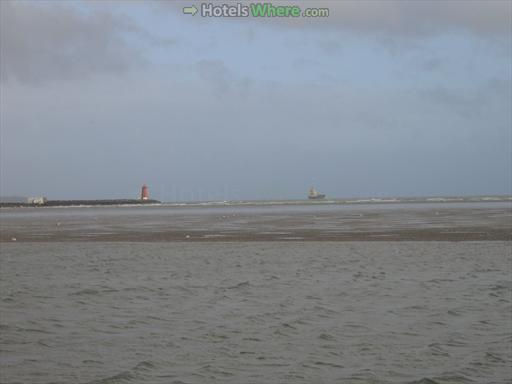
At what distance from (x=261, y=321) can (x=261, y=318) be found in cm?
29

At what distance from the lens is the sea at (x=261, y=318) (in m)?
8.91

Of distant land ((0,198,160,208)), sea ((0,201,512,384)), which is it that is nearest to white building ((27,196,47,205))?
distant land ((0,198,160,208))

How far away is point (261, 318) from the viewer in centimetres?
1230

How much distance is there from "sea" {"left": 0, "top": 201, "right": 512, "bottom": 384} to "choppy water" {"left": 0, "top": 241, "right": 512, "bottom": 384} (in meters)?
0.03

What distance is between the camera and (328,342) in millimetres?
10289

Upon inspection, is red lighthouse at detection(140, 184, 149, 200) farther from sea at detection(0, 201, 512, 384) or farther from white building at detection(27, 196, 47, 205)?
sea at detection(0, 201, 512, 384)

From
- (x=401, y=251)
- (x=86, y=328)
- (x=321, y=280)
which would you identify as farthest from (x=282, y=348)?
(x=401, y=251)

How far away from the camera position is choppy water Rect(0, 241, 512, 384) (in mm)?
8883

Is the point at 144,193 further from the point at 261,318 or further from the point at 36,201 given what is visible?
the point at 261,318

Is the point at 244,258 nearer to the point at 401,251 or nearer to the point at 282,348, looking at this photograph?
the point at 401,251

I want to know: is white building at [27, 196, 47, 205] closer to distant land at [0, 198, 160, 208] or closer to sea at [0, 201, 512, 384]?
distant land at [0, 198, 160, 208]

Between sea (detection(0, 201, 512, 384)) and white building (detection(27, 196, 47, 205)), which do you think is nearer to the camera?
sea (detection(0, 201, 512, 384))

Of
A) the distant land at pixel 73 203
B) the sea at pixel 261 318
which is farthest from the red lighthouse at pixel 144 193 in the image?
the sea at pixel 261 318

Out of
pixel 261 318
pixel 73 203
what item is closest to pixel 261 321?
pixel 261 318
